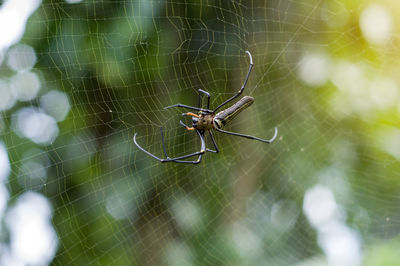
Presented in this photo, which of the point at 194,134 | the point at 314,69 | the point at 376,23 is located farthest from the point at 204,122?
the point at 376,23

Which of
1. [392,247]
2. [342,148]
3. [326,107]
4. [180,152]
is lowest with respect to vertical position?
[342,148]

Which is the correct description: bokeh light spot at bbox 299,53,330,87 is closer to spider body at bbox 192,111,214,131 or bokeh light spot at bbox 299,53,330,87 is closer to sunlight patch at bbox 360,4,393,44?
sunlight patch at bbox 360,4,393,44

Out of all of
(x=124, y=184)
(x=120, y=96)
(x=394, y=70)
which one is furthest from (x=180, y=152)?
(x=394, y=70)

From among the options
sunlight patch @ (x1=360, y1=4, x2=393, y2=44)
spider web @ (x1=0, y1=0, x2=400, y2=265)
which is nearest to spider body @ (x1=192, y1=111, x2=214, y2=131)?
spider web @ (x1=0, y1=0, x2=400, y2=265)

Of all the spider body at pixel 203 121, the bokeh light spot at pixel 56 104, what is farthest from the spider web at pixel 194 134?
the spider body at pixel 203 121

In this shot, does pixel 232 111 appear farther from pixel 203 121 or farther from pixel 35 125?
pixel 35 125

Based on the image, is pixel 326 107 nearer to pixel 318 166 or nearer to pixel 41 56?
pixel 318 166

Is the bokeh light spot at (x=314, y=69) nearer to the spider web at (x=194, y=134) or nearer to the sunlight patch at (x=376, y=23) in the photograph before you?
the spider web at (x=194, y=134)
